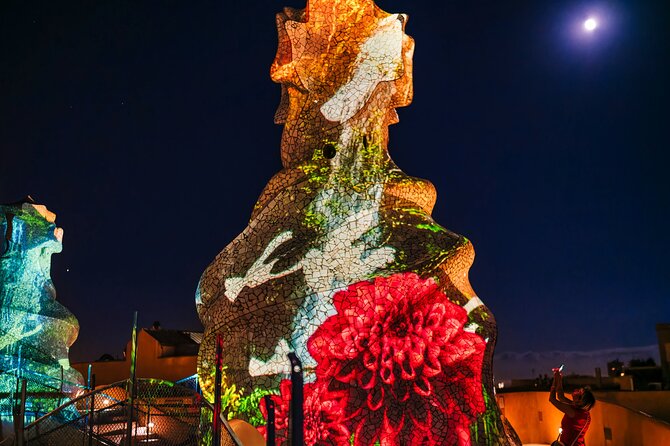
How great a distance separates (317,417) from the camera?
10086 mm

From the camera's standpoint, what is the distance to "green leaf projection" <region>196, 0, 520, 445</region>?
10.2 m

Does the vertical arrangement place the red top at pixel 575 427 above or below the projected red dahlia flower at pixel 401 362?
below

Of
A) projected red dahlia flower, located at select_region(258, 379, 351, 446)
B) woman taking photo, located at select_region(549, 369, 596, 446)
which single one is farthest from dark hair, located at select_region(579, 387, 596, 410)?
projected red dahlia flower, located at select_region(258, 379, 351, 446)

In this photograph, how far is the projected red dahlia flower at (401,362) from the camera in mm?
10070

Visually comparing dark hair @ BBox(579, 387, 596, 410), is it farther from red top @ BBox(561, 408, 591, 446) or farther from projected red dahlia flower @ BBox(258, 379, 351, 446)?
projected red dahlia flower @ BBox(258, 379, 351, 446)

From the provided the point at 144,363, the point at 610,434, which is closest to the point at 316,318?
the point at 610,434

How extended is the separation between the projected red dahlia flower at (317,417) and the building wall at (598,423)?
22.5 ft

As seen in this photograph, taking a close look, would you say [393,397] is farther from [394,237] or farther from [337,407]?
[394,237]

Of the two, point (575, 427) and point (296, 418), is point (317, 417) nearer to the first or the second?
point (575, 427)

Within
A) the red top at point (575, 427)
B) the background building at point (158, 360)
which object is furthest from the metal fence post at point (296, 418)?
the background building at point (158, 360)

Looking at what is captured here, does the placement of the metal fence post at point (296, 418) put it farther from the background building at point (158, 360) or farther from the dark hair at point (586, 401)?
the background building at point (158, 360)

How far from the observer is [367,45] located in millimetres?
12273

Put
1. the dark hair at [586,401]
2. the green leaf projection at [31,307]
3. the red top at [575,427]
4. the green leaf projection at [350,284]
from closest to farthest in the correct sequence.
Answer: the red top at [575,427]
the dark hair at [586,401]
the green leaf projection at [350,284]
the green leaf projection at [31,307]

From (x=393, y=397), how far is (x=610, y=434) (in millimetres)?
8255
